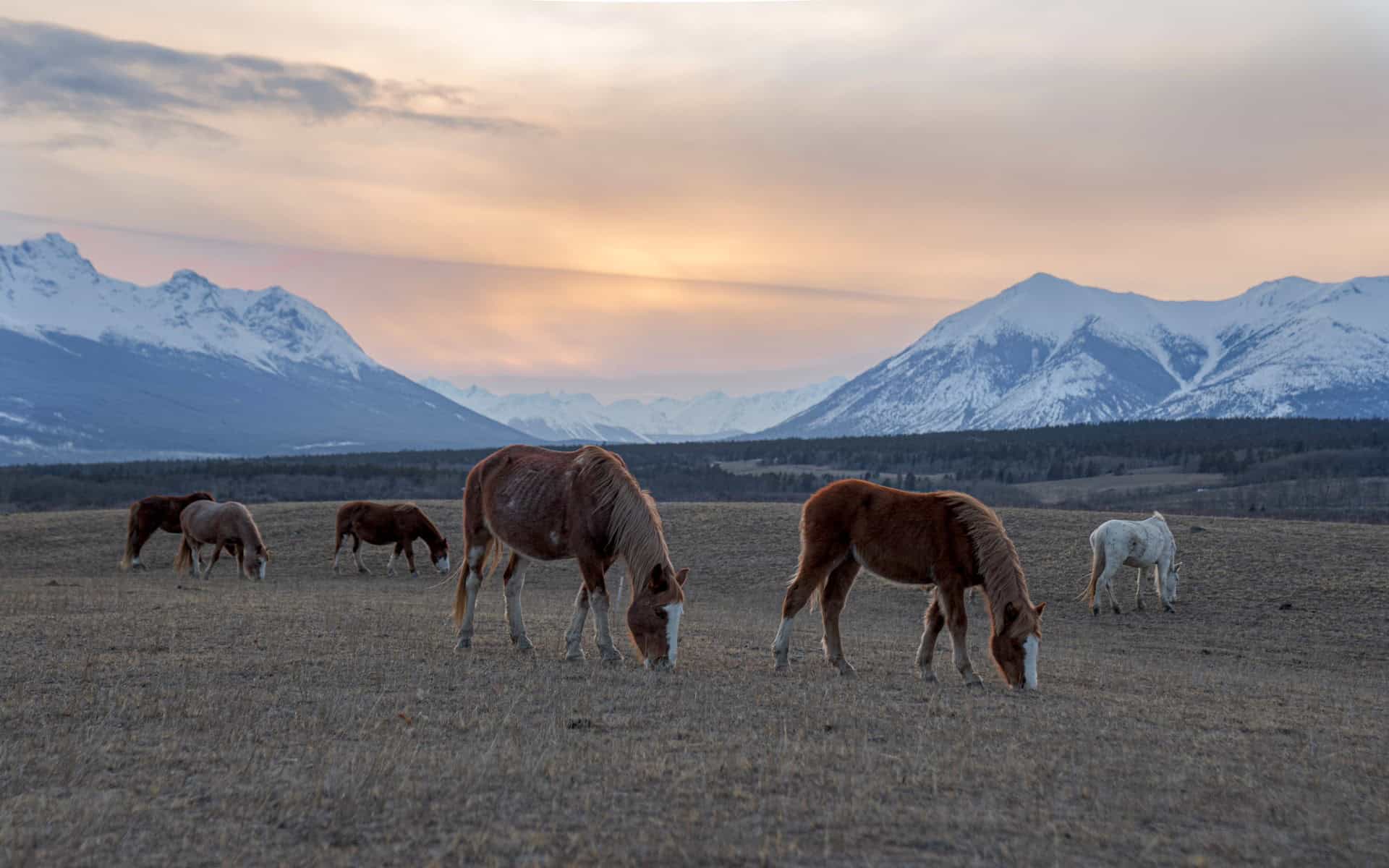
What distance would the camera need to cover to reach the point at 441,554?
3262 centimetres

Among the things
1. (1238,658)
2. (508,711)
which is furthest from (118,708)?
(1238,658)

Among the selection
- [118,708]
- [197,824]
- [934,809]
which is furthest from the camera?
[118,708]

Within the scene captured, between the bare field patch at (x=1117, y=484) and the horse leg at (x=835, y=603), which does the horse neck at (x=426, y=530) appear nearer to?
the horse leg at (x=835, y=603)

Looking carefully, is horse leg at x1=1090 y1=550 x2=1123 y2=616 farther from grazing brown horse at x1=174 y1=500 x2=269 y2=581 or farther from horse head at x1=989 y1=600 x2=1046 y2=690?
grazing brown horse at x1=174 y1=500 x2=269 y2=581

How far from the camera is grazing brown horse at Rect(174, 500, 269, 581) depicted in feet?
92.9

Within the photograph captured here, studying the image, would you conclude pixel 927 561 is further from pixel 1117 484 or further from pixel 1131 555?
pixel 1117 484

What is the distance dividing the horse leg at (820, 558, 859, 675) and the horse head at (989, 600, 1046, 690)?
1896 millimetres

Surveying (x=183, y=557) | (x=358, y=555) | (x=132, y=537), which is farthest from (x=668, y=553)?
(x=132, y=537)

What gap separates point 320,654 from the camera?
1338cm

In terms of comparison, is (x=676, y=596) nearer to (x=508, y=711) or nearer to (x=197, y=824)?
(x=508, y=711)

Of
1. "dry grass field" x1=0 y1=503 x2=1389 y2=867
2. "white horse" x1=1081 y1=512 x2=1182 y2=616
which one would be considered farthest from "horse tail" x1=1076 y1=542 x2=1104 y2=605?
"dry grass field" x1=0 y1=503 x2=1389 y2=867

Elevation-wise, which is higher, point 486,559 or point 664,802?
point 486,559

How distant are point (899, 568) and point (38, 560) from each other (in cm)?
3145

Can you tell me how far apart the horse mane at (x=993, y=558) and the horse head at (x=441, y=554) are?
21960mm
